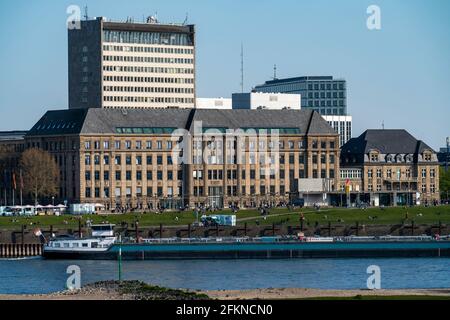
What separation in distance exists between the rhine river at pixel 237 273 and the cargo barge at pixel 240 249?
297 cm

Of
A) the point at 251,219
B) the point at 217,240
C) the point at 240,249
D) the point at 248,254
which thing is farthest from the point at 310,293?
the point at 251,219

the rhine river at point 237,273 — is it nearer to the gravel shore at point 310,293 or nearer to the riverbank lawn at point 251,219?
the gravel shore at point 310,293

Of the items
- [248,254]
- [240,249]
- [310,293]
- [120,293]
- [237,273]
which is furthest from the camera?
[240,249]

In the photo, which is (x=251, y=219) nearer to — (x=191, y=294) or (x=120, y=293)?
(x=120, y=293)

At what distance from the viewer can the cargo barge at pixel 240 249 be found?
518 feet

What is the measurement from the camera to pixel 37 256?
165500mm

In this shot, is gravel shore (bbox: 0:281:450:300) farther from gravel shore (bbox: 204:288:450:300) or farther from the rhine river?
the rhine river

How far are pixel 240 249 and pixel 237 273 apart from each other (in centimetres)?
2239

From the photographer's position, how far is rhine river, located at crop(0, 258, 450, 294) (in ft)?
402

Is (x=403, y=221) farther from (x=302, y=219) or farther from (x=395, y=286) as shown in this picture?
(x=395, y=286)

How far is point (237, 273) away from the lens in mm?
136125

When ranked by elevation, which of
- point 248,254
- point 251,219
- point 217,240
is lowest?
point 248,254
